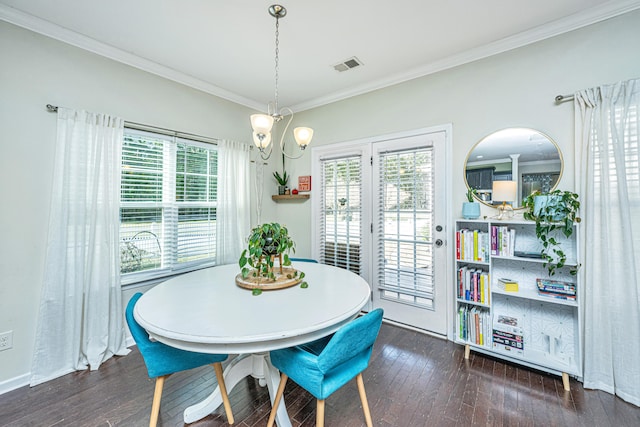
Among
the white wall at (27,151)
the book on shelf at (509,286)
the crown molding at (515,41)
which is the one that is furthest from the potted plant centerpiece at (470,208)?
the white wall at (27,151)

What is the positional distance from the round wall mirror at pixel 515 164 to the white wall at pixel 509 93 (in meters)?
0.06

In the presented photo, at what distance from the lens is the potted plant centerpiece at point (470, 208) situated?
2.39 meters

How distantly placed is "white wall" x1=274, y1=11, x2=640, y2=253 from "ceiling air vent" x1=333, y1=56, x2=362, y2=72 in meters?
0.52

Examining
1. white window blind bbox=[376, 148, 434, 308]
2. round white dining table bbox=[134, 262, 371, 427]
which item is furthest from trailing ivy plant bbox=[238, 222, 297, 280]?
white window blind bbox=[376, 148, 434, 308]

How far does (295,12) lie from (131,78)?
5.69 ft

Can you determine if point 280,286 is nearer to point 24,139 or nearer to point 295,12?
point 295,12

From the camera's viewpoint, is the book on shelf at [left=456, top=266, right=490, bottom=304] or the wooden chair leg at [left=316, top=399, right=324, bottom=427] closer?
the wooden chair leg at [left=316, top=399, right=324, bottom=427]

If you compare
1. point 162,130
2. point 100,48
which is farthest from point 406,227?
point 100,48

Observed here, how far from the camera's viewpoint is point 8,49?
195cm

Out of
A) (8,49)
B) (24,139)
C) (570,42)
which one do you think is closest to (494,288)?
(570,42)

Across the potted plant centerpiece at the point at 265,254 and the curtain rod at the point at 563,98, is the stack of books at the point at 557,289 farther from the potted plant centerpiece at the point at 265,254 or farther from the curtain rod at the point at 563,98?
the potted plant centerpiece at the point at 265,254

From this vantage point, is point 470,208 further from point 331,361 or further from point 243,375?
point 243,375

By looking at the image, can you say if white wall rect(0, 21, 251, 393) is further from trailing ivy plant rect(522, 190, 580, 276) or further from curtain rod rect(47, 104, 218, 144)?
trailing ivy plant rect(522, 190, 580, 276)

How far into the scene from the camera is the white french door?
8.93ft
